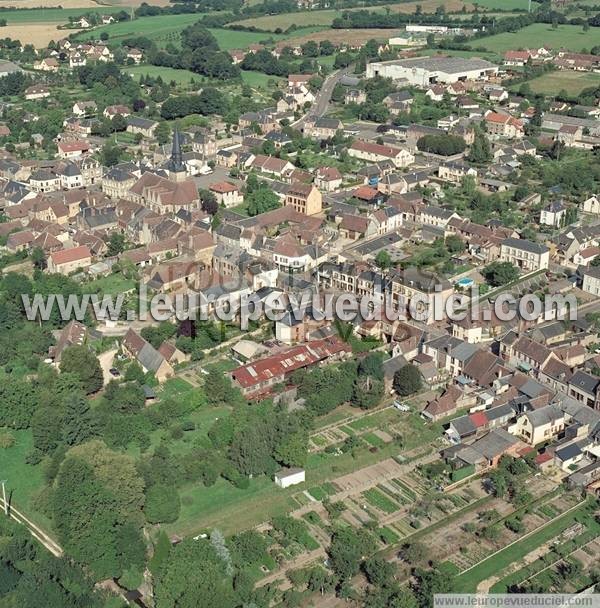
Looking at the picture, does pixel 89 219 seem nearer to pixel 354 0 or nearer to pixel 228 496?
pixel 228 496

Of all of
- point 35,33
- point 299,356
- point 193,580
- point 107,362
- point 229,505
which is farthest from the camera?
point 35,33

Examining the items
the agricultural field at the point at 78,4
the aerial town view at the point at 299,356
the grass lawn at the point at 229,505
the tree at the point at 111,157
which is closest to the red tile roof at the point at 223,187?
the aerial town view at the point at 299,356

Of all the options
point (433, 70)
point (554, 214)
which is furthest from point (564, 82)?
point (554, 214)

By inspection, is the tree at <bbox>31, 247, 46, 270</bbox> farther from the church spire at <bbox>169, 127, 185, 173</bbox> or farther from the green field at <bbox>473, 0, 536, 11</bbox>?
the green field at <bbox>473, 0, 536, 11</bbox>

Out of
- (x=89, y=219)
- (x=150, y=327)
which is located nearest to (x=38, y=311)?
(x=150, y=327)

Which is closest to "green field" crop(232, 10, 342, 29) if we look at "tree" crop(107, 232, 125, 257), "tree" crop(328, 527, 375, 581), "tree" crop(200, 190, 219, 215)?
"tree" crop(200, 190, 219, 215)

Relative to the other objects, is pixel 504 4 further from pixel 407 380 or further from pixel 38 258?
pixel 407 380

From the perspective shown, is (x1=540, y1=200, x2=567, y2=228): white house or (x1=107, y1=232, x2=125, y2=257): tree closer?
(x1=107, y1=232, x2=125, y2=257): tree
